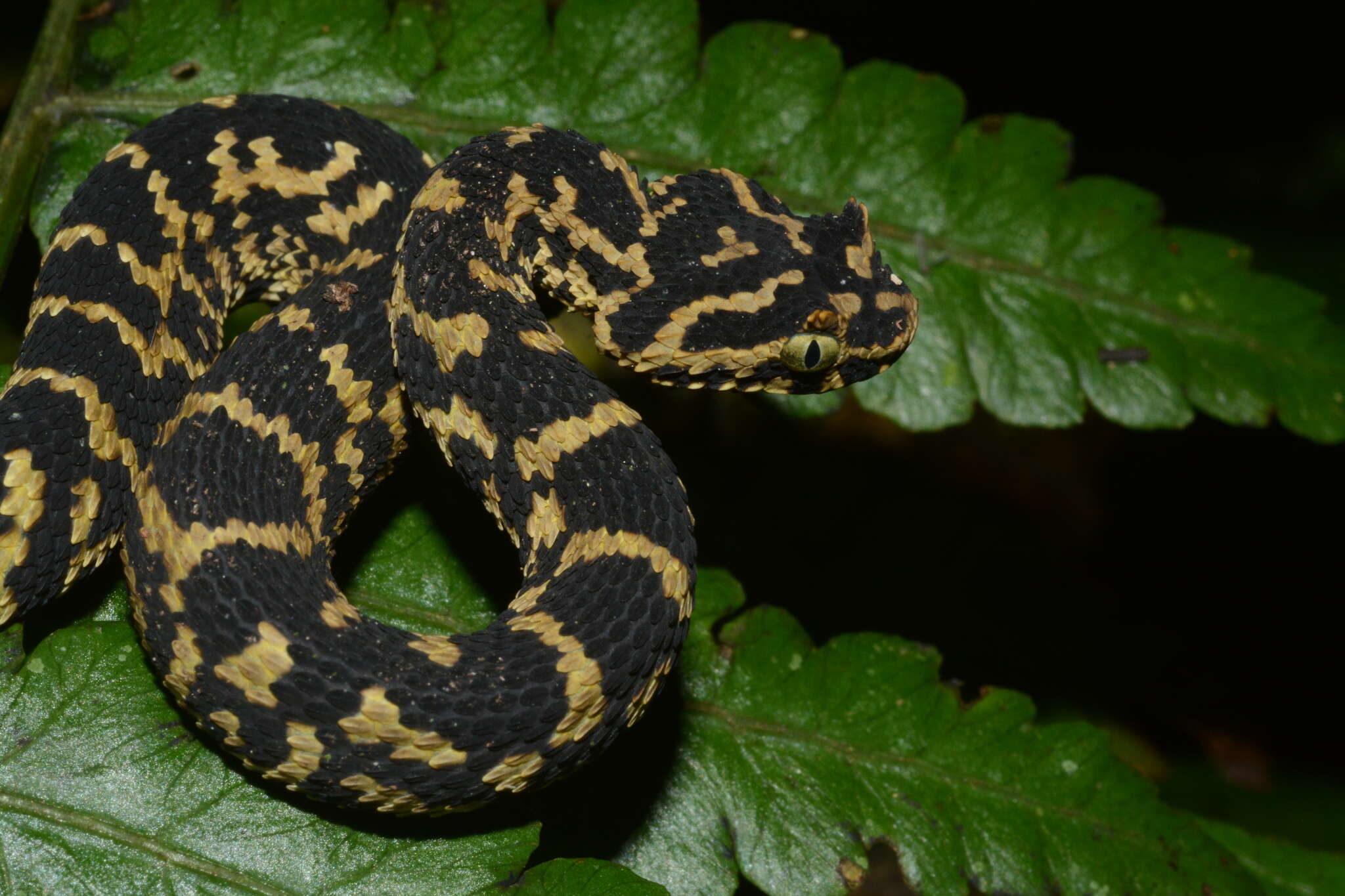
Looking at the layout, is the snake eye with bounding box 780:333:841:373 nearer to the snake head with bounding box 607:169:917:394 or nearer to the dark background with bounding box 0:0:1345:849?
the snake head with bounding box 607:169:917:394

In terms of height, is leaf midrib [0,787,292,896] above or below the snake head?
below

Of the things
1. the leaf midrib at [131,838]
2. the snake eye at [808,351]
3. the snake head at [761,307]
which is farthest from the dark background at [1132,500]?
the leaf midrib at [131,838]

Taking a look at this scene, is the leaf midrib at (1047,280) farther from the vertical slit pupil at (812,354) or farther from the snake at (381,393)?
the vertical slit pupil at (812,354)

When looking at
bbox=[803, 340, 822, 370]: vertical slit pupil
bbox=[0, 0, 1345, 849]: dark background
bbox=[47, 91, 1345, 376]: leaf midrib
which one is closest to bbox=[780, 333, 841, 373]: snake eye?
bbox=[803, 340, 822, 370]: vertical slit pupil

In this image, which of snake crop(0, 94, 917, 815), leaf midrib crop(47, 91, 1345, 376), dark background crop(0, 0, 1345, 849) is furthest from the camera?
dark background crop(0, 0, 1345, 849)

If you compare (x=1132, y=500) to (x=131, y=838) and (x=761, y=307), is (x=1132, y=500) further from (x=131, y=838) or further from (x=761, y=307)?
(x=131, y=838)

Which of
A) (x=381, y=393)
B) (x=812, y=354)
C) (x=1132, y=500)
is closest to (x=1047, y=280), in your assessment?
(x=812, y=354)

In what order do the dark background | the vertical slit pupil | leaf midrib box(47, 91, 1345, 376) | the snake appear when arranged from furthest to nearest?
1. the dark background
2. leaf midrib box(47, 91, 1345, 376)
3. the vertical slit pupil
4. the snake

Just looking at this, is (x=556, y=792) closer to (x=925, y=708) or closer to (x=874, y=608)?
(x=925, y=708)
